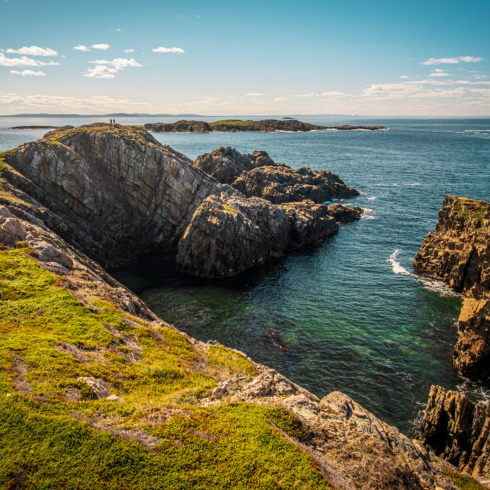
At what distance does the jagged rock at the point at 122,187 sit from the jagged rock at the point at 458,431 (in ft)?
175

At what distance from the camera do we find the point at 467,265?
47938 millimetres

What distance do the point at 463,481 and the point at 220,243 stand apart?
45.3 m

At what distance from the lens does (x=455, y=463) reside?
24.0 m

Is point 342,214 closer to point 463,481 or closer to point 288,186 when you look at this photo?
point 288,186

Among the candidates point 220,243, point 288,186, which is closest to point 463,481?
point 220,243

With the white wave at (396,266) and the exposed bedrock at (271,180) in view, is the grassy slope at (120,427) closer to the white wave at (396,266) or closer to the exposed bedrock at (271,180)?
the white wave at (396,266)

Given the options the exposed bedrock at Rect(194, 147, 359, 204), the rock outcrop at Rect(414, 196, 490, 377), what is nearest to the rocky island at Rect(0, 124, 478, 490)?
the rock outcrop at Rect(414, 196, 490, 377)

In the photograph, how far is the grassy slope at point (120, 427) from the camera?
515 inches

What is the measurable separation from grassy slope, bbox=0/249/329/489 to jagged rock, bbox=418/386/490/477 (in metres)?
14.9

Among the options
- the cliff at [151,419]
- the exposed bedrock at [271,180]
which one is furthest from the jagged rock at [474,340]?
the exposed bedrock at [271,180]

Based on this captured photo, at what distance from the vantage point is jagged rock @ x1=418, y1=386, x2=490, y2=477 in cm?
2273

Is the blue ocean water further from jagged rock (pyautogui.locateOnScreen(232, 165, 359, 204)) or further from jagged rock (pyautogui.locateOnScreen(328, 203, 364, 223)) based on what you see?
jagged rock (pyautogui.locateOnScreen(232, 165, 359, 204))

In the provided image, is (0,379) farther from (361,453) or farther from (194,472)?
(361,453)

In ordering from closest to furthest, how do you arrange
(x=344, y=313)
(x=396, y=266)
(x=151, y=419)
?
(x=151, y=419), (x=344, y=313), (x=396, y=266)
